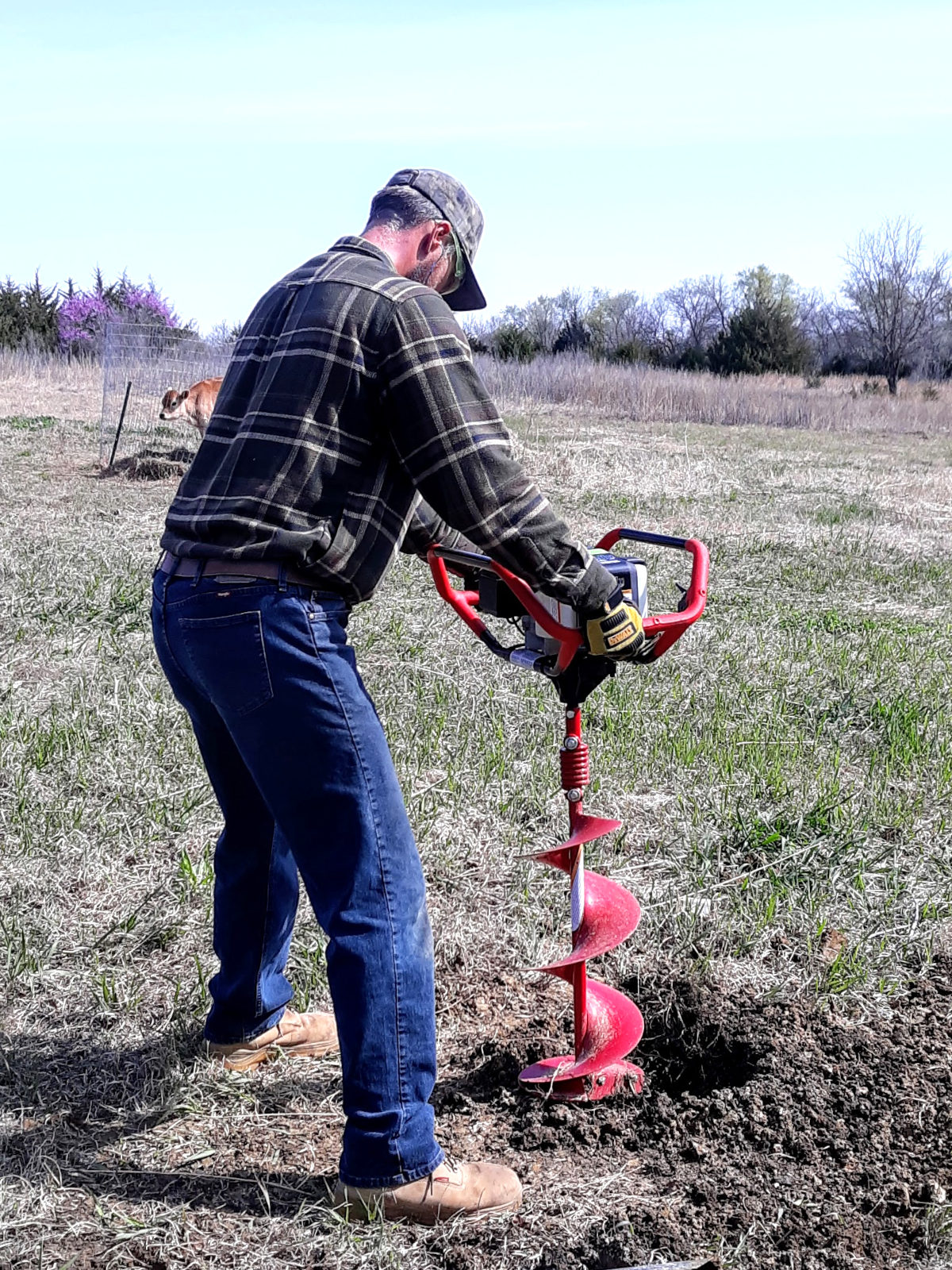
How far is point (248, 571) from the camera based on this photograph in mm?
2117

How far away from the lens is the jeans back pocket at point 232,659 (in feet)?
6.88

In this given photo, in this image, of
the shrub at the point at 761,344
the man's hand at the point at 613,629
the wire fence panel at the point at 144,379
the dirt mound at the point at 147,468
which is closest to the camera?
the man's hand at the point at 613,629

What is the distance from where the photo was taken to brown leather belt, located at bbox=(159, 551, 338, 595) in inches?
83.0

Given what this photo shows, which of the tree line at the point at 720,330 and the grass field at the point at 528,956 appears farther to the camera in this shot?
the tree line at the point at 720,330

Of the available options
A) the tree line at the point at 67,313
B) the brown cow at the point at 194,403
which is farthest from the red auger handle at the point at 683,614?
the tree line at the point at 67,313

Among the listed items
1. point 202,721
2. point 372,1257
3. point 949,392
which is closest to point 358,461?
point 202,721

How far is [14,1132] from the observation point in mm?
2578

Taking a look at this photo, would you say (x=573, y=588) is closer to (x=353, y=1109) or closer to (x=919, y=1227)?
(x=353, y=1109)

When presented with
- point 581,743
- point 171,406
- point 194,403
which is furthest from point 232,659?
point 171,406

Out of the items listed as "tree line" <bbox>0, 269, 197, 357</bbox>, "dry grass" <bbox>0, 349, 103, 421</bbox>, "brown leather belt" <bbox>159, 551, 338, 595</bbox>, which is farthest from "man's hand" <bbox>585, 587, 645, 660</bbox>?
"tree line" <bbox>0, 269, 197, 357</bbox>

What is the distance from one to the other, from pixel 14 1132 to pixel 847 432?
2571 cm

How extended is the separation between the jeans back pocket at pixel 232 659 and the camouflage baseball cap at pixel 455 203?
0.88 m

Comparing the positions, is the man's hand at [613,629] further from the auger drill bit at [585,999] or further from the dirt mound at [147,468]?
the dirt mound at [147,468]

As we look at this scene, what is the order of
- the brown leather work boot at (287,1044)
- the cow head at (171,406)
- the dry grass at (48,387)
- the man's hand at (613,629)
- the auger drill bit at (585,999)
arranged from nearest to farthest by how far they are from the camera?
1. the man's hand at (613,629)
2. the auger drill bit at (585,999)
3. the brown leather work boot at (287,1044)
4. the cow head at (171,406)
5. the dry grass at (48,387)
